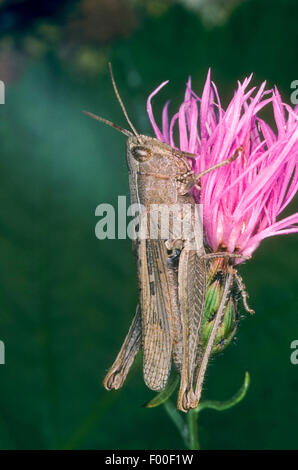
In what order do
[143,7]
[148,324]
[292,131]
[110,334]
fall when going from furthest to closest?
[143,7] → [110,334] → [148,324] → [292,131]

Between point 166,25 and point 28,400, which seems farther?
point 166,25

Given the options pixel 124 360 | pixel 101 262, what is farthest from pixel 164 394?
pixel 101 262

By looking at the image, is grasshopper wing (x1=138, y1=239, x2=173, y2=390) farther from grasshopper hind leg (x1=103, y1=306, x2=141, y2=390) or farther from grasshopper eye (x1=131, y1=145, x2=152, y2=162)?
grasshopper eye (x1=131, y1=145, x2=152, y2=162)

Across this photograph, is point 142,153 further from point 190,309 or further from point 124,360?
point 124,360

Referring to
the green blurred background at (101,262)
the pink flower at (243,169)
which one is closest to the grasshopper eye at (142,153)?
the pink flower at (243,169)

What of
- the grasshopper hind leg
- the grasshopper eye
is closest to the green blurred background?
the grasshopper hind leg

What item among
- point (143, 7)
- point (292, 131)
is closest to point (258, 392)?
point (292, 131)

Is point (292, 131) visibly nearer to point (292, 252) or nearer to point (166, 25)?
point (292, 252)
